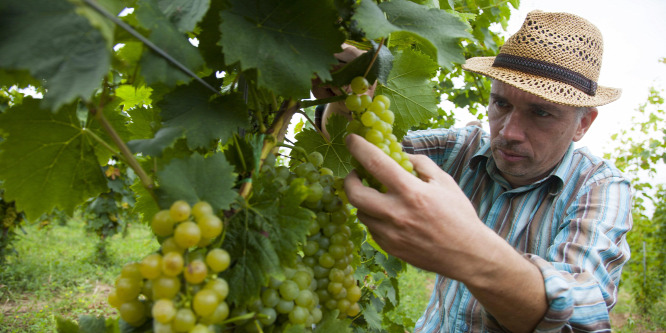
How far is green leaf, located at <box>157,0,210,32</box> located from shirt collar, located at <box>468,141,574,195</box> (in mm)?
1935

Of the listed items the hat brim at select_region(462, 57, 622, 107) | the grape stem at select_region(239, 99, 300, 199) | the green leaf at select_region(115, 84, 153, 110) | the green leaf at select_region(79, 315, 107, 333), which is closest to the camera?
the green leaf at select_region(79, 315, 107, 333)

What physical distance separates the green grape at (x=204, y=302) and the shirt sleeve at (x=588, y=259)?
995 mm

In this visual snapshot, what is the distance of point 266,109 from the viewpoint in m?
0.96

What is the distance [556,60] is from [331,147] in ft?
4.67

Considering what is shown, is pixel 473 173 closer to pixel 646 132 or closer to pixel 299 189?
pixel 299 189

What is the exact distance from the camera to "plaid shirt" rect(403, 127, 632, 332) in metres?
1.28

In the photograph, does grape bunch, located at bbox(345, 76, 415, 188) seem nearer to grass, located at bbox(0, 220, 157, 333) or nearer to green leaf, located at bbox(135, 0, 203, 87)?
green leaf, located at bbox(135, 0, 203, 87)

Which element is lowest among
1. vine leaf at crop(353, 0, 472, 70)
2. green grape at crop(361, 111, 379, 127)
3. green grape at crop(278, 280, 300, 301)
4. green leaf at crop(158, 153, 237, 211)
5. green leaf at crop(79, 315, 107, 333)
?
green leaf at crop(79, 315, 107, 333)

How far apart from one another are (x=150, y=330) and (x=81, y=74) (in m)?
0.40

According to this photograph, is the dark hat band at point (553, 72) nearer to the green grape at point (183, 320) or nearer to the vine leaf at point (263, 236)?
the vine leaf at point (263, 236)

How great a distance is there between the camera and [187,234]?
579 mm

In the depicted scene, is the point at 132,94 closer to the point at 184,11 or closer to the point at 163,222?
the point at 184,11

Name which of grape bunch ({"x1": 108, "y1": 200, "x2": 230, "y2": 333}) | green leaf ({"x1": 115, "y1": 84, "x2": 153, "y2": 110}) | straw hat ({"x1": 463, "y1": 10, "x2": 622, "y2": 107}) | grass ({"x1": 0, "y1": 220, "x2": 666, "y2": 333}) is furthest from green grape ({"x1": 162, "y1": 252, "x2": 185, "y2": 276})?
grass ({"x1": 0, "y1": 220, "x2": 666, "y2": 333})

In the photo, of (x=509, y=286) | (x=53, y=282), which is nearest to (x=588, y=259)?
(x=509, y=286)
